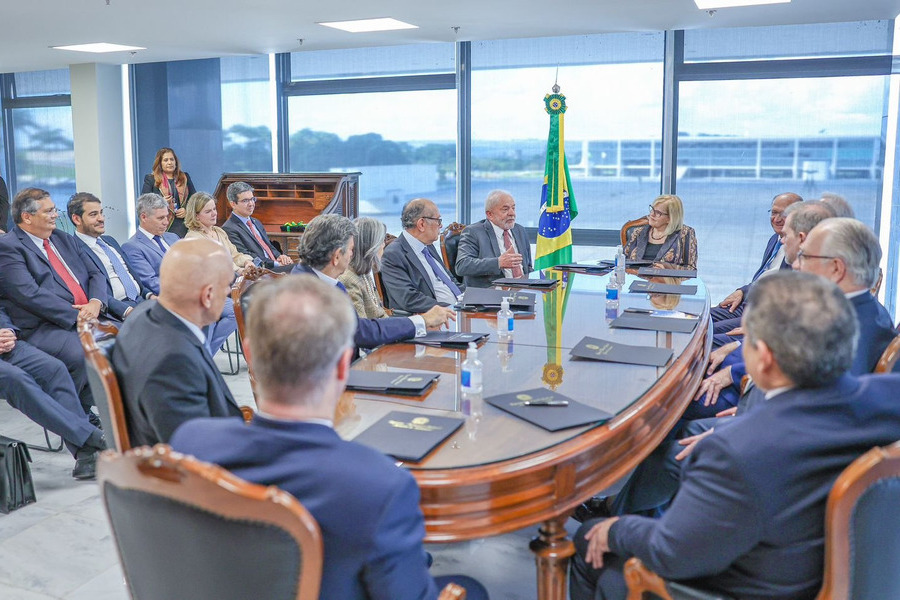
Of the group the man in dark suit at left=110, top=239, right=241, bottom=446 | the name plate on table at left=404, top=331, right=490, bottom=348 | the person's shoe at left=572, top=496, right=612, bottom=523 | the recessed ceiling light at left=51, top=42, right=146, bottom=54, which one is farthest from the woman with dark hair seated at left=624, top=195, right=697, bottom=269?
the recessed ceiling light at left=51, top=42, right=146, bottom=54

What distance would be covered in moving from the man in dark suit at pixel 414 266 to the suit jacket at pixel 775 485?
2552 mm

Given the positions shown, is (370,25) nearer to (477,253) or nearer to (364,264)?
(477,253)

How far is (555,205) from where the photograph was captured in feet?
20.1

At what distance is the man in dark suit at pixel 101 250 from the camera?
4.72m

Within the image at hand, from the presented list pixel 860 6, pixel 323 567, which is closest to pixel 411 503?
pixel 323 567

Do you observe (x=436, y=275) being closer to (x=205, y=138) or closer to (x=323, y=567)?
(x=323, y=567)

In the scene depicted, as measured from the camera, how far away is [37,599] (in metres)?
2.60

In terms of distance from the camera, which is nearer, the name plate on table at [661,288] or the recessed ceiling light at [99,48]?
the name plate on table at [661,288]

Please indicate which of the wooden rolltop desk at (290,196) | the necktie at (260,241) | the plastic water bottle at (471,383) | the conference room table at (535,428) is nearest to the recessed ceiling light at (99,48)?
the wooden rolltop desk at (290,196)

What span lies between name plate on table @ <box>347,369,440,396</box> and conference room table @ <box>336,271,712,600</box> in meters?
0.03

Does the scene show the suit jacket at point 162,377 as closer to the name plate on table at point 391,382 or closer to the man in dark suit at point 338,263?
the name plate on table at point 391,382

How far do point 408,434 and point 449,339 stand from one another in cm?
107

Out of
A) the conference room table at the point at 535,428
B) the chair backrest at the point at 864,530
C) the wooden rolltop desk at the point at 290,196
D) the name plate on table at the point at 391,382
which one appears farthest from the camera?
the wooden rolltop desk at the point at 290,196

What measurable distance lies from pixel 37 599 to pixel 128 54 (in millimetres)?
7324
